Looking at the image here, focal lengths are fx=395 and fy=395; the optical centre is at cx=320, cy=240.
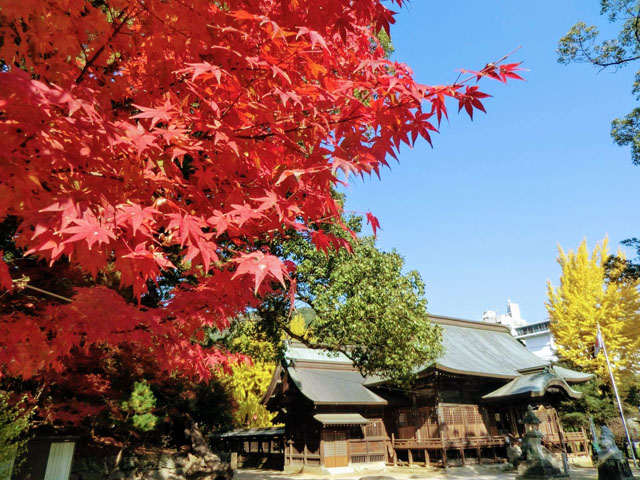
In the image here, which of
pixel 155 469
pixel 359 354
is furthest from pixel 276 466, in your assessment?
pixel 359 354

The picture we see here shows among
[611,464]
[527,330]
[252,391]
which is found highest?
[527,330]

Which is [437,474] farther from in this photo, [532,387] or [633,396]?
[633,396]

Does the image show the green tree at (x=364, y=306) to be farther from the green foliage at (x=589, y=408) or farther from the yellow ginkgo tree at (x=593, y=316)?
the yellow ginkgo tree at (x=593, y=316)

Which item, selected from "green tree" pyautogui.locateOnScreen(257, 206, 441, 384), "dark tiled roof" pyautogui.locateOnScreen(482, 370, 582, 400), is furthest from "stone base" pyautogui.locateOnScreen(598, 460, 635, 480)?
"dark tiled roof" pyautogui.locateOnScreen(482, 370, 582, 400)

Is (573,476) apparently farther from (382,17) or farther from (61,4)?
(61,4)

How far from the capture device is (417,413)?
1966cm

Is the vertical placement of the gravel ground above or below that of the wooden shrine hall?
below

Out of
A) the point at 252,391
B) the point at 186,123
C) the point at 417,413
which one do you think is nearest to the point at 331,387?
the point at 417,413

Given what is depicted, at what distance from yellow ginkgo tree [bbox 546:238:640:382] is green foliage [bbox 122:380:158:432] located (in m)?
25.8

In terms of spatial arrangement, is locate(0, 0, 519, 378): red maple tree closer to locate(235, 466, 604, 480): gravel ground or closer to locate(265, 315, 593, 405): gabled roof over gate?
locate(265, 315, 593, 405): gabled roof over gate

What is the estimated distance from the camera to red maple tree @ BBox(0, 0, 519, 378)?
2.15 metres

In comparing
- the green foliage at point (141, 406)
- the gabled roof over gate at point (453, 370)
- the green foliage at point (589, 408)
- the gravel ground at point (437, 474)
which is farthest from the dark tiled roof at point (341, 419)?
the green foliage at point (589, 408)

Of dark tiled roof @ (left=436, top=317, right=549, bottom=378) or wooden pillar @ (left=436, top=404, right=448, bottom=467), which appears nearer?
wooden pillar @ (left=436, top=404, right=448, bottom=467)

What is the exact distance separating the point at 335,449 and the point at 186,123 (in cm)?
1887
